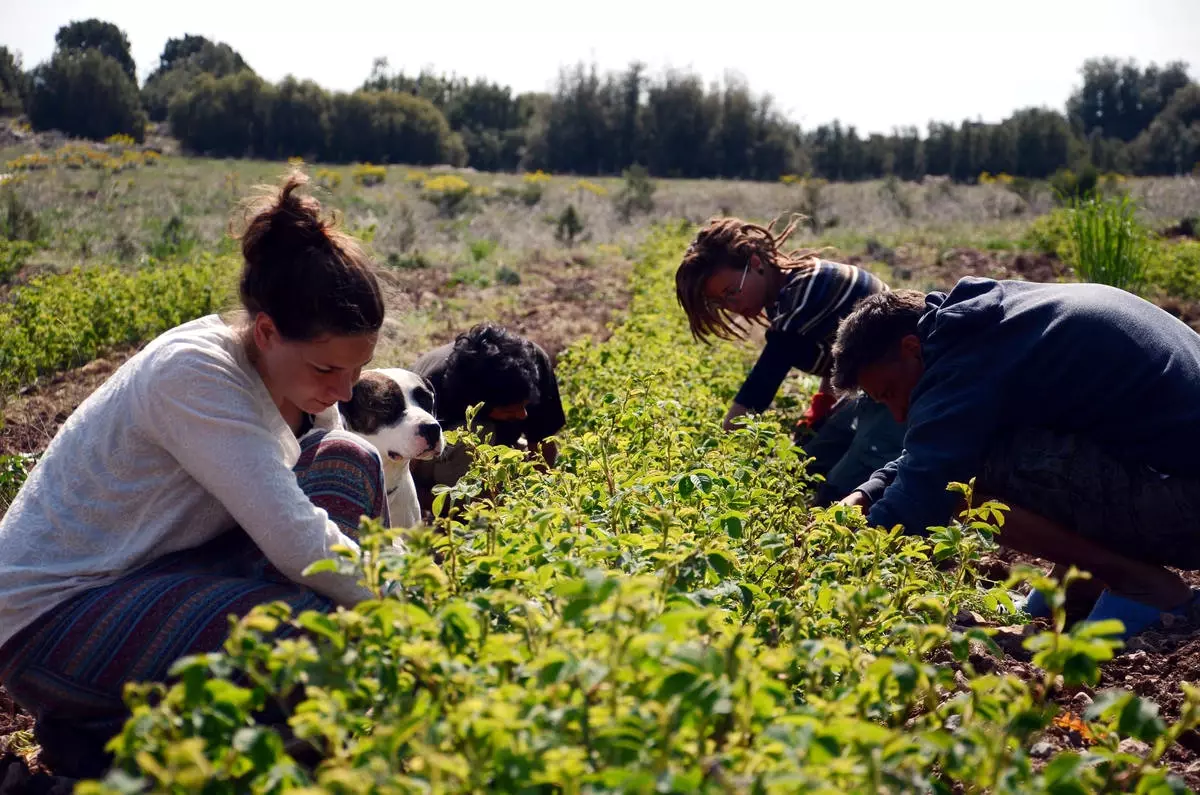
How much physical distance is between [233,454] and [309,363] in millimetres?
282

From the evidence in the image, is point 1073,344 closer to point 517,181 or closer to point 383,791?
point 383,791

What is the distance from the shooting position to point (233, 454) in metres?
2.39

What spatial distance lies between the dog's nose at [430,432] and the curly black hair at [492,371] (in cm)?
55

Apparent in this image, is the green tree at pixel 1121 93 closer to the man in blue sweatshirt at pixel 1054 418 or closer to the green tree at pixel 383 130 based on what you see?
the green tree at pixel 383 130

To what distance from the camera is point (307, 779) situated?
1.37 meters

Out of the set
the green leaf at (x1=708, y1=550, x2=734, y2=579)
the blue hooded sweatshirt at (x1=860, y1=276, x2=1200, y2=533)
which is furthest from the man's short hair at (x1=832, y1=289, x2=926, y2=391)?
the green leaf at (x1=708, y1=550, x2=734, y2=579)

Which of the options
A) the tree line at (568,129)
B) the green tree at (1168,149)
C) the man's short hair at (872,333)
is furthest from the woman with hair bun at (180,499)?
the green tree at (1168,149)

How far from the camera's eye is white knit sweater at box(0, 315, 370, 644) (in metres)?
2.38

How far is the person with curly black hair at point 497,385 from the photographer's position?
4.05 metres

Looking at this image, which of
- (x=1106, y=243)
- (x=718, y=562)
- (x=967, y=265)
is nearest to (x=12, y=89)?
(x=967, y=265)

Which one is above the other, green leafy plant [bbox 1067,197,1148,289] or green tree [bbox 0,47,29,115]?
green tree [bbox 0,47,29,115]

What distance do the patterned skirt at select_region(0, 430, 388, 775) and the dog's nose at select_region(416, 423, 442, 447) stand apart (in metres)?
0.93

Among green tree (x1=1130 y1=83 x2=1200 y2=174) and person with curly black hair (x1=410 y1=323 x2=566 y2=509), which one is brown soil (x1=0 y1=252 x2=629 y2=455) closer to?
person with curly black hair (x1=410 y1=323 x2=566 y2=509)

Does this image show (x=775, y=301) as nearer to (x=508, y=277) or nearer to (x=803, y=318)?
(x=803, y=318)
